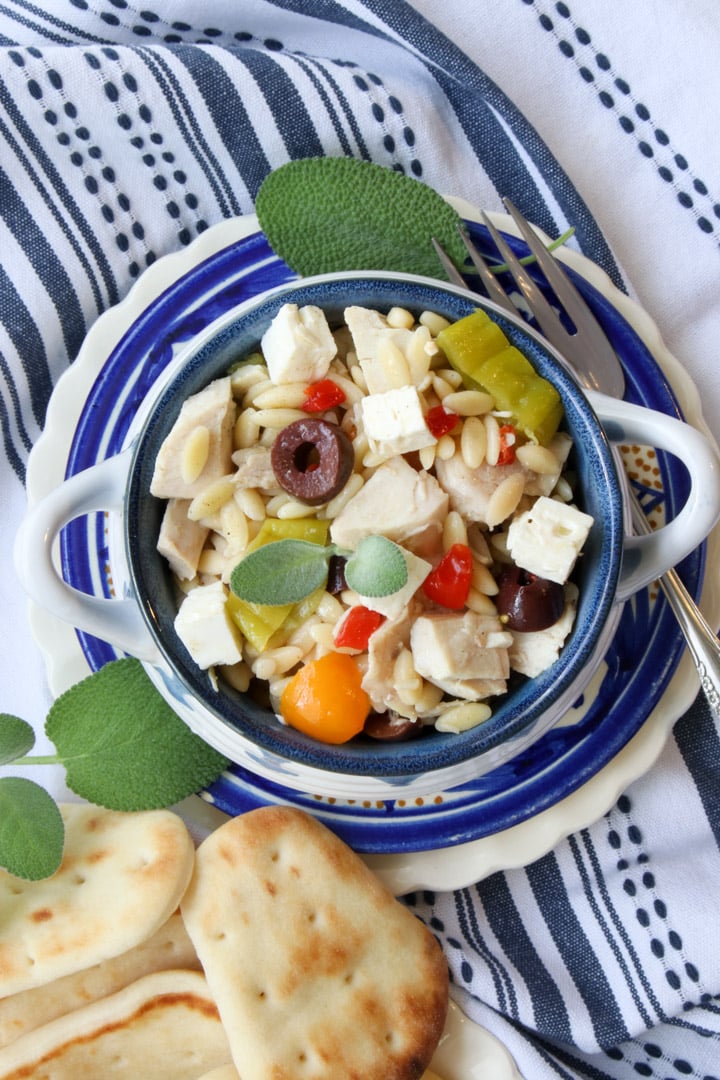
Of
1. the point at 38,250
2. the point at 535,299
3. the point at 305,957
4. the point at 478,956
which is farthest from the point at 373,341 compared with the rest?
the point at 478,956

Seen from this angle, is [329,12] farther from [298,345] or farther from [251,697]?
[251,697]

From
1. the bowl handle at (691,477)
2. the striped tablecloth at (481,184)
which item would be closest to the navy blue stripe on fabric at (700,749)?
the striped tablecloth at (481,184)

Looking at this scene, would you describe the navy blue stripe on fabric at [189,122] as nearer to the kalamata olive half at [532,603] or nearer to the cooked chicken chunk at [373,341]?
the cooked chicken chunk at [373,341]

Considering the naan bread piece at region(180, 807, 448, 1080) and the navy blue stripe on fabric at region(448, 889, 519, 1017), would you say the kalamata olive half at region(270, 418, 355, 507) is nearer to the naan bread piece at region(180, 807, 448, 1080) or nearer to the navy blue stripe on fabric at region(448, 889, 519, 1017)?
the naan bread piece at region(180, 807, 448, 1080)

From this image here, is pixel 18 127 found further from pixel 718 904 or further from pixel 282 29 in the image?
pixel 718 904

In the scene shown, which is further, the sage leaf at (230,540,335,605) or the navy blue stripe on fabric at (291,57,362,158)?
the navy blue stripe on fabric at (291,57,362,158)

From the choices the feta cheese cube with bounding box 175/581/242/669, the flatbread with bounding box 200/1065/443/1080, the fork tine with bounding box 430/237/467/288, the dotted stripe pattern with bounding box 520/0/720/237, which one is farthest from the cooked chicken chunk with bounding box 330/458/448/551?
the flatbread with bounding box 200/1065/443/1080
